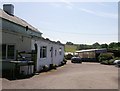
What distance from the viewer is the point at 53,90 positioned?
1237 centimetres

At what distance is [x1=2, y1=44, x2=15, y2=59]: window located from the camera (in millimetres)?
21555

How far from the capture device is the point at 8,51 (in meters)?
21.9

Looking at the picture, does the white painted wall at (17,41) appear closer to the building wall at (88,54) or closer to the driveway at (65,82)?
the driveway at (65,82)

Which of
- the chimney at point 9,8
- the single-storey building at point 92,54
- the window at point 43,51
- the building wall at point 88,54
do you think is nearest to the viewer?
the window at point 43,51

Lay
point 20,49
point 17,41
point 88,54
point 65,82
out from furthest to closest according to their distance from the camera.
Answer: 1. point 88,54
2. point 20,49
3. point 17,41
4. point 65,82

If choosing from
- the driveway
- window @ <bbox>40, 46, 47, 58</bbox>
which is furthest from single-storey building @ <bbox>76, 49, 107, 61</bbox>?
the driveway

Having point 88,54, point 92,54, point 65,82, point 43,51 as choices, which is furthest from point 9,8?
point 88,54

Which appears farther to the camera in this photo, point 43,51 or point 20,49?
point 43,51

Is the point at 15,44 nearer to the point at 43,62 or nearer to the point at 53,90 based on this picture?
the point at 43,62

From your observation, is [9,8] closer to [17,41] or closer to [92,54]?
[17,41]

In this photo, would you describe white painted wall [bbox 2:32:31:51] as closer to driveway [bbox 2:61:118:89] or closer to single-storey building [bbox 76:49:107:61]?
driveway [bbox 2:61:118:89]

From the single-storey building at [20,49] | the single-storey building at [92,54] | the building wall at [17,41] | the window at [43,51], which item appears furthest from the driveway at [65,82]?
the single-storey building at [92,54]

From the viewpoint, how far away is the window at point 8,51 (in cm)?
2155

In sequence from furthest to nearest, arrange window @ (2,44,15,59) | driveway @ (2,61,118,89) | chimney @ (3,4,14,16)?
1. chimney @ (3,4,14,16)
2. window @ (2,44,15,59)
3. driveway @ (2,61,118,89)
